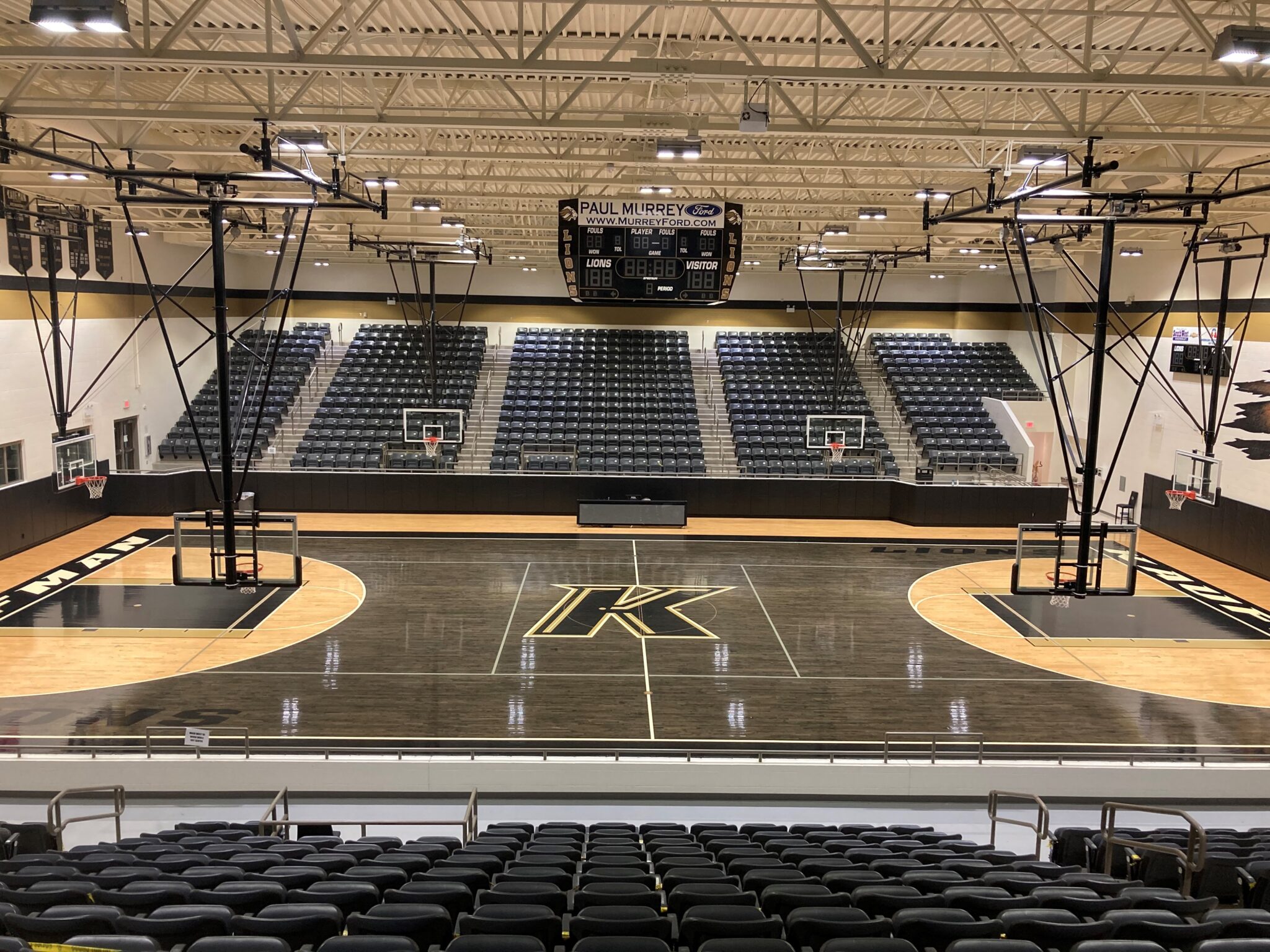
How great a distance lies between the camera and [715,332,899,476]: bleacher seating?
25.8 metres

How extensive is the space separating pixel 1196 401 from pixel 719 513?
12.1m

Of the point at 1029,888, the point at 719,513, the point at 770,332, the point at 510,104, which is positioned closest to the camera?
the point at 1029,888

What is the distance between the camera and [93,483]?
2097 centimetres

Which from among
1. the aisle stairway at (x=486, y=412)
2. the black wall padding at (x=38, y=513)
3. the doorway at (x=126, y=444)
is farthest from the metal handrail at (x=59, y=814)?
the doorway at (x=126, y=444)

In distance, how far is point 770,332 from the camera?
32656mm

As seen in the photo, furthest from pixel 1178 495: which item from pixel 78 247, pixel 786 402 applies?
pixel 78 247

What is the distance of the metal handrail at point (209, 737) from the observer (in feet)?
33.4

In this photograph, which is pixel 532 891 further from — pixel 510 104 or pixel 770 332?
pixel 770 332

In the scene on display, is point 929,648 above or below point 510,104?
below

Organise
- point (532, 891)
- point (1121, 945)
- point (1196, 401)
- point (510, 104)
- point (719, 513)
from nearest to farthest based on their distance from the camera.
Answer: point (1121, 945) < point (532, 891) < point (510, 104) < point (1196, 401) < point (719, 513)

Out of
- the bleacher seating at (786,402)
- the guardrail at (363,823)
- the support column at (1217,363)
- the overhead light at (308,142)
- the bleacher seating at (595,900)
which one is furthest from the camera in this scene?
the bleacher seating at (786,402)

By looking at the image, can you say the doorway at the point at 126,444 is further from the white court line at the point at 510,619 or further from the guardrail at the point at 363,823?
the guardrail at the point at 363,823

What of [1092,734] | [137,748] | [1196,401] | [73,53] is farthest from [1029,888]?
[1196,401]

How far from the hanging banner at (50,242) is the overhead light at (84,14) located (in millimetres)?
14196
